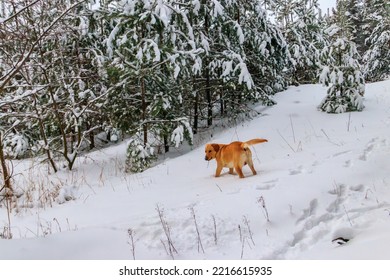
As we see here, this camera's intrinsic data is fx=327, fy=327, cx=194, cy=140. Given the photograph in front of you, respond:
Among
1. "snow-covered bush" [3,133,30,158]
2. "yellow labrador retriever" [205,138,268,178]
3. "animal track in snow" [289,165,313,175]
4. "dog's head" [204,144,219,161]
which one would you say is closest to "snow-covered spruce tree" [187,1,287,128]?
"dog's head" [204,144,219,161]

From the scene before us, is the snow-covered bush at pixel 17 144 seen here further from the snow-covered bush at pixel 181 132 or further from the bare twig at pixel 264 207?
the bare twig at pixel 264 207

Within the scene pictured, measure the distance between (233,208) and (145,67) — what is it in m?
4.52

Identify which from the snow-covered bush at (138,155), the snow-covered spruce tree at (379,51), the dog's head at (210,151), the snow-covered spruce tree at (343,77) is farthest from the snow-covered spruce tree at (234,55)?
the snow-covered spruce tree at (379,51)

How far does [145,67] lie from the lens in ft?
23.8

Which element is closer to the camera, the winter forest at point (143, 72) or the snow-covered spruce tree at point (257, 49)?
the winter forest at point (143, 72)

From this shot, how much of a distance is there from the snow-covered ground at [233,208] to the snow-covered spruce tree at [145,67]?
994 mm

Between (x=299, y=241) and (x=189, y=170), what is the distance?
11.3 ft

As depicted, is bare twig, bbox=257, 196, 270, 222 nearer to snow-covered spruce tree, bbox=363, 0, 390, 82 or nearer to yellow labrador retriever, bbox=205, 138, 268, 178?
yellow labrador retriever, bbox=205, 138, 268, 178

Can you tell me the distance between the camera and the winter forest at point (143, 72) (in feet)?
22.6

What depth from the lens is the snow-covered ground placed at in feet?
9.87

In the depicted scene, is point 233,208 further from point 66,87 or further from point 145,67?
point 66,87

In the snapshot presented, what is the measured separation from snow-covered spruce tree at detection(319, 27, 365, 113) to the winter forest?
0.03 metres

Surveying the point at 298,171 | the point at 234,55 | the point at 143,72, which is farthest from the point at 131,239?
the point at 234,55

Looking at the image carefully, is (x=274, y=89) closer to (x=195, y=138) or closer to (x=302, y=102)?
(x=302, y=102)
